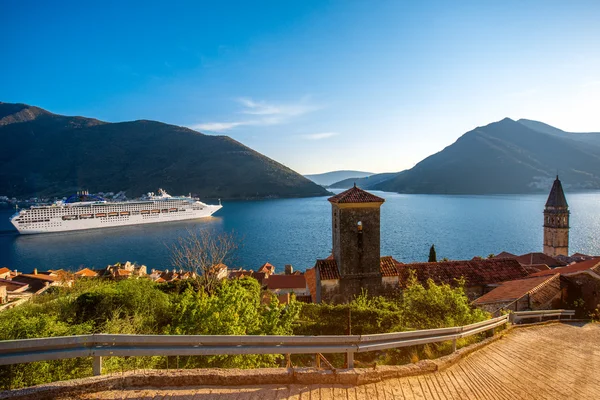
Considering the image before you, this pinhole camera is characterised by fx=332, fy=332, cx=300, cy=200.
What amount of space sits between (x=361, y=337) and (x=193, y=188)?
18747 centimetres

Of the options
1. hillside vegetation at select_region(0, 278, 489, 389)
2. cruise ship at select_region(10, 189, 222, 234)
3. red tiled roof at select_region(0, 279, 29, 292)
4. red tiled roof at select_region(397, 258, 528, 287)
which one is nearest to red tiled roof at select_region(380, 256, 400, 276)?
red tiled roof at select_region(397, 258, 528, 287)

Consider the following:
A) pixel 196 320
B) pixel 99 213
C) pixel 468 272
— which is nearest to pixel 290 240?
pixel 468 272

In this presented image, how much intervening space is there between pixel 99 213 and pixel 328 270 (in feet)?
299

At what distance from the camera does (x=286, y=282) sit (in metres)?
29.2

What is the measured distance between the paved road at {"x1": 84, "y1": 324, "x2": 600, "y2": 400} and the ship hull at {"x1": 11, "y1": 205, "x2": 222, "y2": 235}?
3808 inches

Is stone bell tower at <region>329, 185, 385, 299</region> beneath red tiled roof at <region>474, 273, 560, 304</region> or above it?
above

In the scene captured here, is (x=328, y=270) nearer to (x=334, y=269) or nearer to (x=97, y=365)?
(x=334, y=269)

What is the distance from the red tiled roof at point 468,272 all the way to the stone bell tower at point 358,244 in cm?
239

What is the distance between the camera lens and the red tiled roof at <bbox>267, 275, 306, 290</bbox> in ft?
93.2

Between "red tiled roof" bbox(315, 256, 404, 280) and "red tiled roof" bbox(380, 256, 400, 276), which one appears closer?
"red tiled roof" bbox(315, 256, 404, 280)

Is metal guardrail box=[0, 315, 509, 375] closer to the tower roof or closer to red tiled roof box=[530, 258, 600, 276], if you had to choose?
red tiled roof box=[530, 258, 600, 276]

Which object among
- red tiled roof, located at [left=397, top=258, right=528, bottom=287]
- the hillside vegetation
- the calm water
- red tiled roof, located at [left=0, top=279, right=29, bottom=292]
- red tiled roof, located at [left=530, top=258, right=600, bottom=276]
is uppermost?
the hillside vegetation

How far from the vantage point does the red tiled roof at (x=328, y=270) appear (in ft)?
51.9

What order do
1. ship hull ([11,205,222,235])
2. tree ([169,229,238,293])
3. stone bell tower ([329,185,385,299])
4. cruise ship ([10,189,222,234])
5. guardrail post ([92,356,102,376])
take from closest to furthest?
guardrail post ([92,356,102,376]) → stone bell tower ([329,185,385,299]) → tree ([169,229,238,293]) → ship hull ([11,205,222,235]) → cruise ship ([10,189,222,234])
